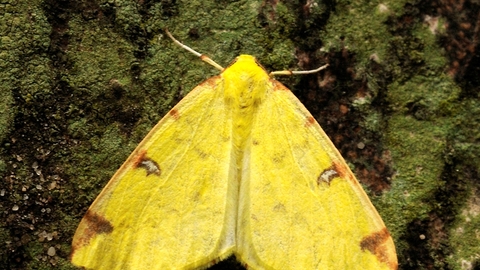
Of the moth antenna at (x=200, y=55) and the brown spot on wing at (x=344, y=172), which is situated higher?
the moth antenna at (x=200, y=55)

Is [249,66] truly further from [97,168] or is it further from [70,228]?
[70,228]

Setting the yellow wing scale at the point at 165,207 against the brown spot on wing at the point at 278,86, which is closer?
the yellow wing scale at the point at 165,207

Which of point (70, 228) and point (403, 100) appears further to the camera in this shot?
point (403, 100)

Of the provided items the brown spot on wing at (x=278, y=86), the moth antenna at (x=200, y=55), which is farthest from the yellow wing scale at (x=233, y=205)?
the moth antenna at (x=200, y=55)

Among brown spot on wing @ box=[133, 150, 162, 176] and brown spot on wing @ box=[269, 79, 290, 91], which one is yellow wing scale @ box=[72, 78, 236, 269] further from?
brown spot on wing @ box=[269, 79, 290, 91]

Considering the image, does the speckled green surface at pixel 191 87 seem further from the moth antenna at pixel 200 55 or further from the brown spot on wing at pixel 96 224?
the brown spot on wing at pixel 96 224

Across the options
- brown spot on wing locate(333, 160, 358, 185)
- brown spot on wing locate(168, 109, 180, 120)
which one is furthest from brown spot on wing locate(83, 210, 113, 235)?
brown spot on wing locate(333, 160, 358, 185)

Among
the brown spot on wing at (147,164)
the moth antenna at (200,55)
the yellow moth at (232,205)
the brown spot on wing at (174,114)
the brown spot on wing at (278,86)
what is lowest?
the yellow moth at (232,205)

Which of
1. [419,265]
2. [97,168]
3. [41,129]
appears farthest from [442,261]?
[41,129]
